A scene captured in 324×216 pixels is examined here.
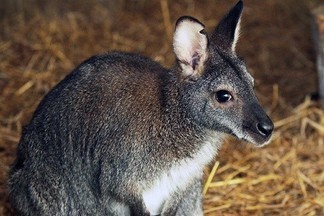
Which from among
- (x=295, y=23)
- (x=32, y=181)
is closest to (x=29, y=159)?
(x=32, y=181)

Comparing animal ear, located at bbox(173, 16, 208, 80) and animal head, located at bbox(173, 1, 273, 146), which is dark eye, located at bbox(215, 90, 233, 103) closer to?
animal head, located at bbox(173, 1, 273, 146)

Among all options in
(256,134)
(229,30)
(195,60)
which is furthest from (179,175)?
(229,30)

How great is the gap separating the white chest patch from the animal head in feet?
0.64

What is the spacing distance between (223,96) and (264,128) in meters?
0.30

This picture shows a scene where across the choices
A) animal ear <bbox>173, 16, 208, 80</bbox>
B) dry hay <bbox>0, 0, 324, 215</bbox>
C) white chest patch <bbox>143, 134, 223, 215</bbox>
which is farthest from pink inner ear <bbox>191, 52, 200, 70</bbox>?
dry hay <bbox>0, 0, 324, 215</bbox>

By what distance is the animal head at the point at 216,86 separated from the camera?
17.3 ft

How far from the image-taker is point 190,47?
5.34 metres

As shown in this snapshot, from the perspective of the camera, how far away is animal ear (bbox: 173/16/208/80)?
5266mm

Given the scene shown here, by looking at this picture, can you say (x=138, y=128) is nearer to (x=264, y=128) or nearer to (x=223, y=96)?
(x=223, y=96)

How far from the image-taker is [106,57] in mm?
5695

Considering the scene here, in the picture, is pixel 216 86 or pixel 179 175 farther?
pixel 179 175

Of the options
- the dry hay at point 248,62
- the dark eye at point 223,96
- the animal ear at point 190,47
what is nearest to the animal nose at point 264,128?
the dark eye at point 223,96

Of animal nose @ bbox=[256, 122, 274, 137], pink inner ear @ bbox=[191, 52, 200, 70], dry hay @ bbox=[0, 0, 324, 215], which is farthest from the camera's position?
dry hay @ bbox=[0, 0, 324, 215]

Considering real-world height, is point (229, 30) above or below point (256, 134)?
above
